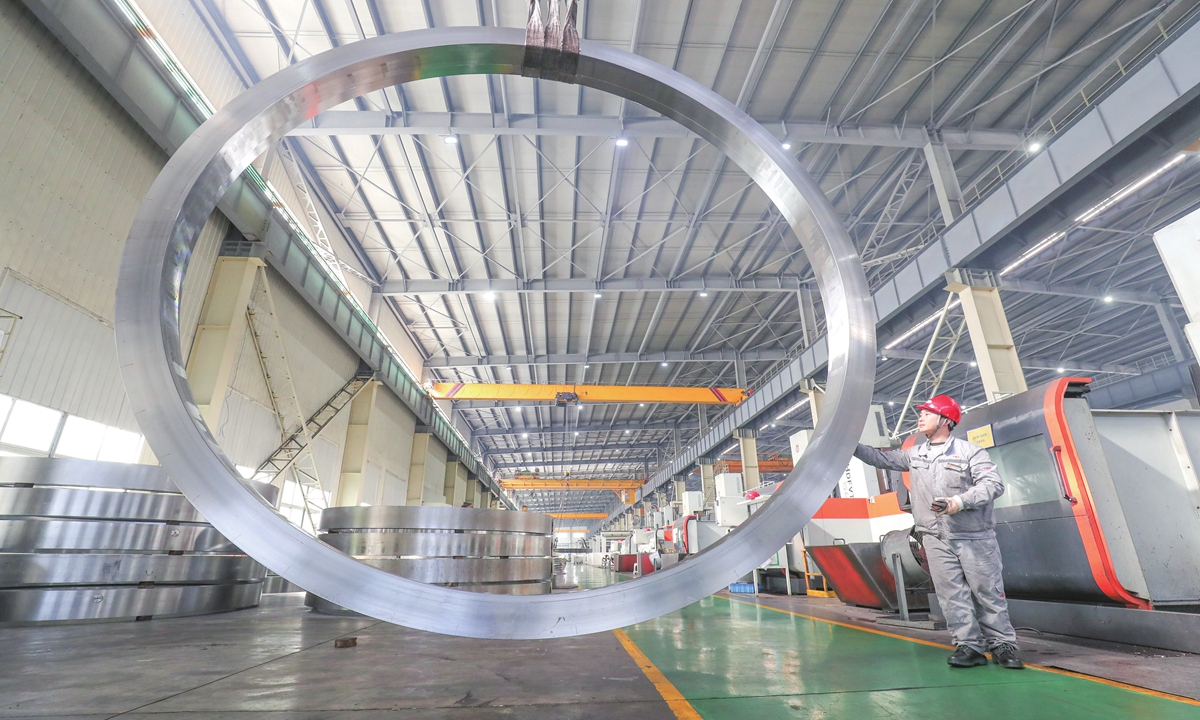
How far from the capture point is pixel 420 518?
6594mm

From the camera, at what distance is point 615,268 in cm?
1830

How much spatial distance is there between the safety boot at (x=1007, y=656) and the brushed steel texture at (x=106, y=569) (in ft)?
24.2

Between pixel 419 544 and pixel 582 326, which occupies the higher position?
pixel 582 326

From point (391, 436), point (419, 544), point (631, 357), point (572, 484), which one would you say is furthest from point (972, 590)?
point (572, 484)

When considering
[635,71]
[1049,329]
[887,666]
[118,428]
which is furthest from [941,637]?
[1049,329]

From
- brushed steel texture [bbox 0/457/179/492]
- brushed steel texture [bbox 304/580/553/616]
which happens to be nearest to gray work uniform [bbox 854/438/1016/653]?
brushed steel texture [bbox 304/580/553/616]

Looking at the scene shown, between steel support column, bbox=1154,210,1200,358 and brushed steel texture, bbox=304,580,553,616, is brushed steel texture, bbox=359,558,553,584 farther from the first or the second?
steel support column, bbox=1154,210,1200,358

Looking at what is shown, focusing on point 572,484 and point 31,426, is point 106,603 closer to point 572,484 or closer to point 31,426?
point 31,426

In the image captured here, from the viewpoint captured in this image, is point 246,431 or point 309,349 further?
point 309,349

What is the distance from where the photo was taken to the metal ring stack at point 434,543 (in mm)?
6477

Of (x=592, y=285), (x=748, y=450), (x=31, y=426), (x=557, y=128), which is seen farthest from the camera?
(x=748, y=450)

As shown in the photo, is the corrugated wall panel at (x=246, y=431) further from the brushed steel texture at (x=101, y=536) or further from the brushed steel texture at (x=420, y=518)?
the brushed steel texture at (x=420, y=518)

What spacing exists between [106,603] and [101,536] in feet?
2.08

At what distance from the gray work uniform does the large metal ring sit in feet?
4.32
